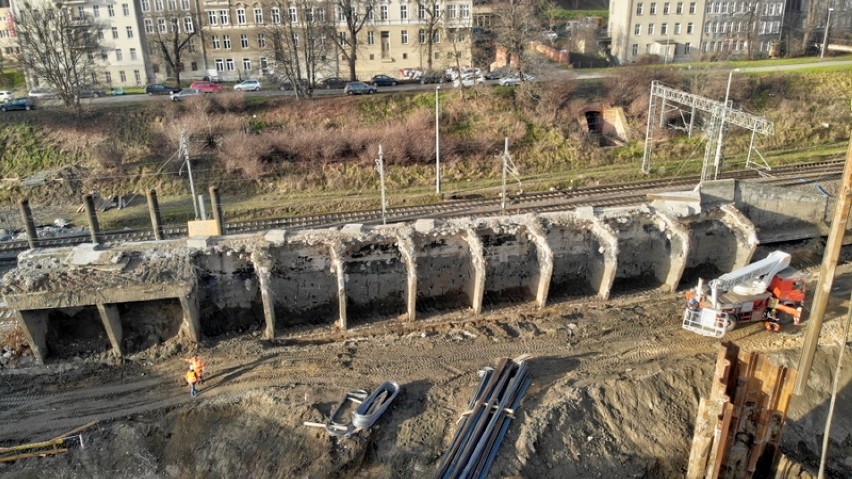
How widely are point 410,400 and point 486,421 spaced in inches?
76.6

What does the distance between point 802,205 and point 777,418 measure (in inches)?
413

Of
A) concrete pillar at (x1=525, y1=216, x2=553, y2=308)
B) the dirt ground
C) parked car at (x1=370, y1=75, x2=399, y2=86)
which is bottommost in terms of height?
the dirt ground

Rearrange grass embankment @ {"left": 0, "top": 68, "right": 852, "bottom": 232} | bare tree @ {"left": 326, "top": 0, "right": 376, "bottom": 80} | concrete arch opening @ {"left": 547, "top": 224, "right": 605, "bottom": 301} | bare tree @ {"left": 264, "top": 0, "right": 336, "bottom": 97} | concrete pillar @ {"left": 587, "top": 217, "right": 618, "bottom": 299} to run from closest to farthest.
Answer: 1. concrete pillar @ {"left": 587, "top": 217, "right": 618, "bottom": 299}
2. concrete arch opening @ {"left": 547, "top": 224, "right": 605, "bottom": 301}
3. grass embankment @ {"left": 0, "top": 68, "right": 852, "bottom": 232}
4. bare tree @ {"left": 264, "top": 0, "right": 336, "bottom": 97}
5. bare tree @ {"left": 326, "top": 0, "right": 376, "bottom": 80}

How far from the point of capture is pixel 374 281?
19562 millimetres

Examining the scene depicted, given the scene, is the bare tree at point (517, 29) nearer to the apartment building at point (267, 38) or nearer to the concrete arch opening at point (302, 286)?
the apartment building at point (267, 38)

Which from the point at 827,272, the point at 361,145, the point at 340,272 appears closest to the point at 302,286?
the point at 340,272

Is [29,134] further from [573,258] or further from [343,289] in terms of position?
[573,258]

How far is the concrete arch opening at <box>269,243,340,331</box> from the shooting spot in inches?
737

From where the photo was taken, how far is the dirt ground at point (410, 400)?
14.0 m

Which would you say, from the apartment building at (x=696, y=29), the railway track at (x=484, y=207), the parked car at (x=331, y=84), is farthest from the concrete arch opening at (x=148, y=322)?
the apartment building at (x=696, y=29)

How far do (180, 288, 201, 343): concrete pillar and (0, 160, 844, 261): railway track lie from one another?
8505 millimetres

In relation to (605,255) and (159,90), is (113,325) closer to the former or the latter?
(605,255)

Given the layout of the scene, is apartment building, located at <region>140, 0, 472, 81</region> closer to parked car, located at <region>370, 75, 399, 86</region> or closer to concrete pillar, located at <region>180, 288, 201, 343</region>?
parked car, located at <region>370, 75, 399, 86</region>

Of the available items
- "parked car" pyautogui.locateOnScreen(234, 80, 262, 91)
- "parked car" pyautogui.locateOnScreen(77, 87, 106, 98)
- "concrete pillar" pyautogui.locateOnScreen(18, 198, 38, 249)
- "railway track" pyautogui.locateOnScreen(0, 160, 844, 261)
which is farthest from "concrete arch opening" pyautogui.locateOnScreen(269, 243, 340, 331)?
"parked car" pyautogui.locateOnScreen(77, 87, 106, 98)
